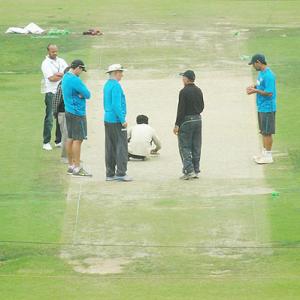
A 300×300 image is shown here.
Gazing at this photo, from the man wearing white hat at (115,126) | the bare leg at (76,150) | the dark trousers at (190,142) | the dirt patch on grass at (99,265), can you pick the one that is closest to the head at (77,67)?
the man wearing white hat at (115,126)

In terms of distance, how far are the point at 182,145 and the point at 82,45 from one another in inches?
417

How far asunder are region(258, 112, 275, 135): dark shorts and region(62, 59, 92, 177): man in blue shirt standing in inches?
114

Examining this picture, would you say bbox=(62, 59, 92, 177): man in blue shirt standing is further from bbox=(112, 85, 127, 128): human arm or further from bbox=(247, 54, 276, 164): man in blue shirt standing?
bbox=(247, 54, 276, 164): man in blue shirt standing

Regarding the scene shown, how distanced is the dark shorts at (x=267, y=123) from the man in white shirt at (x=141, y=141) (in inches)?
→ 68.5

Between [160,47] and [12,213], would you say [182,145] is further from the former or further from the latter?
[160,47]

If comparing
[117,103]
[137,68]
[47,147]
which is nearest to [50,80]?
[47,147]

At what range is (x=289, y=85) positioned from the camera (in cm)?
2619

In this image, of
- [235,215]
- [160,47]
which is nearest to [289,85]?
[160,47]

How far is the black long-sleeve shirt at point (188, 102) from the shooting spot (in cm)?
1959

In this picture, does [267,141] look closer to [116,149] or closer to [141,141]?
[141,141]

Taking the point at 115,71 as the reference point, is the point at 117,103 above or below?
below

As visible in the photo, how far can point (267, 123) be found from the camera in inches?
805

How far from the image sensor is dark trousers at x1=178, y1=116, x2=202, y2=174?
64.4 ft

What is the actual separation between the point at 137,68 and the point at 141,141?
738cm
